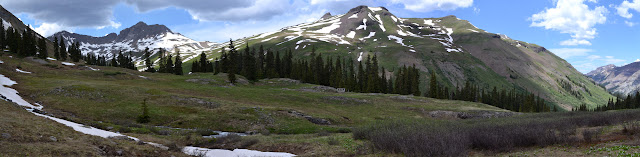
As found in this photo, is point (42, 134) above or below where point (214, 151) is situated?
above

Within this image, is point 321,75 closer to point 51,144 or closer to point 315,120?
point 315,120

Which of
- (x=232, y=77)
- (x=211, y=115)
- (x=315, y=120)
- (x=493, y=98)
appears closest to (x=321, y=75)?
(x=232, y=77)

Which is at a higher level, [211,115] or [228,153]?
[211,115]

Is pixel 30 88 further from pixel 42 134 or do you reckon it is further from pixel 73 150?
pixel 73 150

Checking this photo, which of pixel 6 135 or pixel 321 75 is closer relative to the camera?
pixel 6 135

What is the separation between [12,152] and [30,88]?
145ft

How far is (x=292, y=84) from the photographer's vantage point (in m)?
97.2

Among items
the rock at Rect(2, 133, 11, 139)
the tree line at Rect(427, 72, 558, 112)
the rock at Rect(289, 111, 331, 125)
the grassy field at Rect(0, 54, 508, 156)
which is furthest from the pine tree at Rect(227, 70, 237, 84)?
the rock at Rect(2, 133, 11, 139)

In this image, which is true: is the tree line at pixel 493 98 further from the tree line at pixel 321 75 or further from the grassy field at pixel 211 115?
the grassy field at pixel 211 115

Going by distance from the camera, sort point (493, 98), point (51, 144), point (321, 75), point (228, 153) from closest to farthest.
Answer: point (51, 144)
point (228, 153)
point (321, 75)
point (493, 98)

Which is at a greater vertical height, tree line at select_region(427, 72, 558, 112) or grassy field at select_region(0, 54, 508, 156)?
Result: grassy field at select_region(0, 54, 508, 156)

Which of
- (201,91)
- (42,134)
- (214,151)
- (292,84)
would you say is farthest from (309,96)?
(42,134)

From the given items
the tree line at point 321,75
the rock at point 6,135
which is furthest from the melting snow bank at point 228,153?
the tree line at point 321,75

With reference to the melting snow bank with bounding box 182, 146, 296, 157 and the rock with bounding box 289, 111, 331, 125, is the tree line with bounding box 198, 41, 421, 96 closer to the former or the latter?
the rock with bounding box 289, 111, 331, 125
